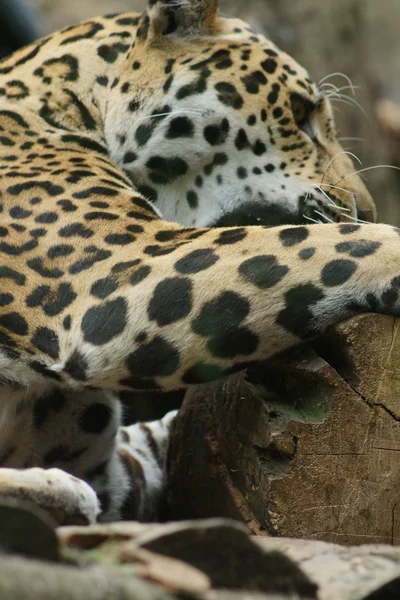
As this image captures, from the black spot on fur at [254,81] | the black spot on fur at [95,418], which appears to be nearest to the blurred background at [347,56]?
the black spot on fur at [254,81]

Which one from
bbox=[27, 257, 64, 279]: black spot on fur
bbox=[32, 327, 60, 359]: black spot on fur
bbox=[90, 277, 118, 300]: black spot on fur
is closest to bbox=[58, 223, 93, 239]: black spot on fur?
bbox=[27, 257, 64, 279]: black spot on fur

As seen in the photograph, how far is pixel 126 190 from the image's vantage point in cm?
329

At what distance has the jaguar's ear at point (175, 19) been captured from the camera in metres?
3.90

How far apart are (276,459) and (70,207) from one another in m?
1.09

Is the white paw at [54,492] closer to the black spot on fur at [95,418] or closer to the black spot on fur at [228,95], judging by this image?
the black spot on fur at [95,418]

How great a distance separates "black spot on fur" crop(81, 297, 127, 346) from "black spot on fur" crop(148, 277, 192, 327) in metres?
0.10

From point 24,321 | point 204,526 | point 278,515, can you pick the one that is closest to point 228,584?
point 204,526

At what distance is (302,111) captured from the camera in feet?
13.6

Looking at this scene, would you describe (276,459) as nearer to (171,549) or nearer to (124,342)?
(124,342)

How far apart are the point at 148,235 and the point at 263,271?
509 millimetres

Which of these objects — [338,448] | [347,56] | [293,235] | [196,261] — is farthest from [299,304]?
[347,56]

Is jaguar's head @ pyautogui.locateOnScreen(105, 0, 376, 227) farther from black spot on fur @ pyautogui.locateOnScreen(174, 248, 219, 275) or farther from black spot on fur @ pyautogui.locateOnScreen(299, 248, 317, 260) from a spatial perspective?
black spot on fur @ pyautogui.locateOnScreen(299, 248, 317, 260)

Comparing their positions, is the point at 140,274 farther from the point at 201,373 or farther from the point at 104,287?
the point at 201,373

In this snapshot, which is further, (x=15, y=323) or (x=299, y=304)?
(x=15, y=323)
